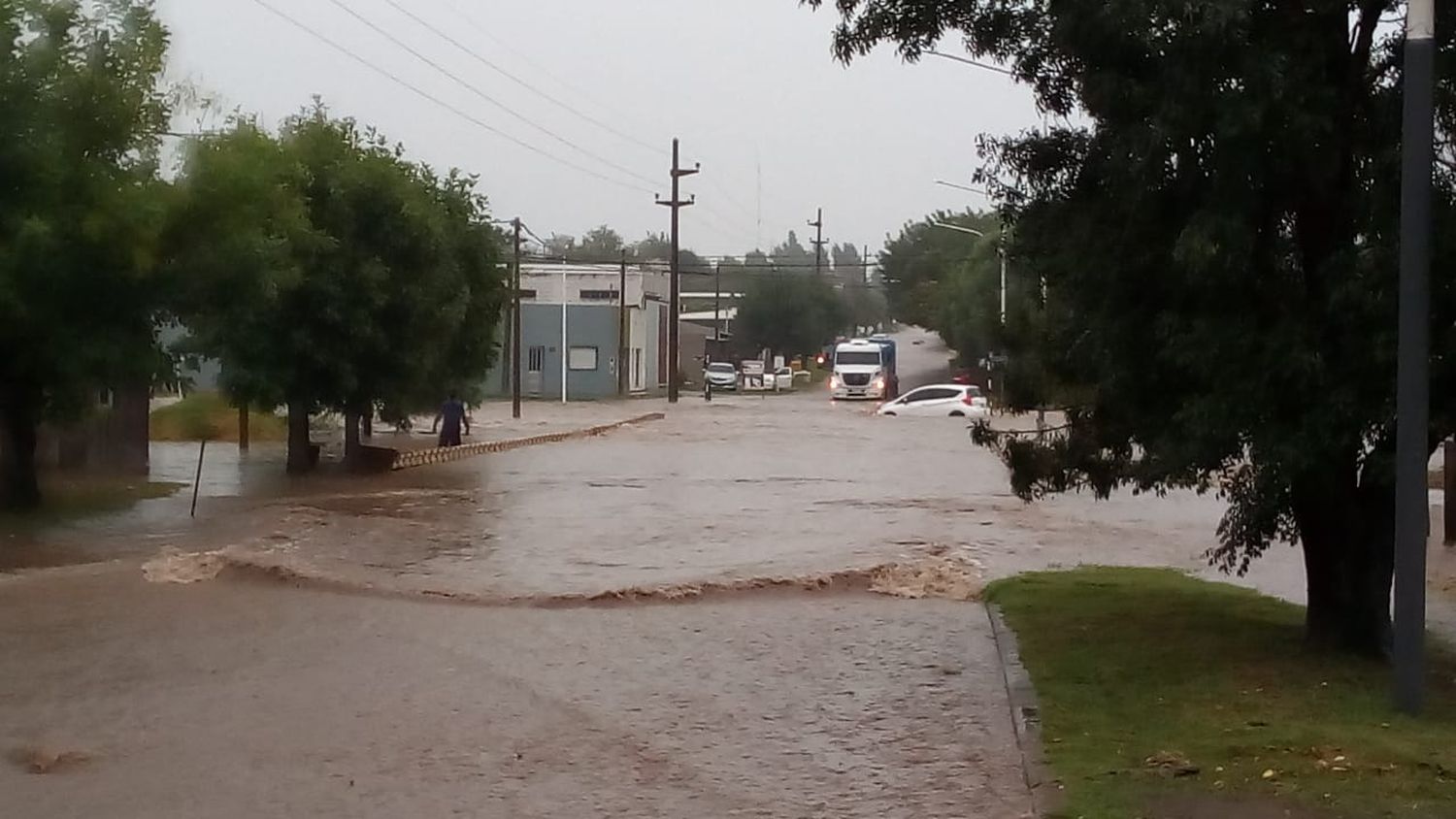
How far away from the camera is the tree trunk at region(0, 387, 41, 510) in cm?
2248

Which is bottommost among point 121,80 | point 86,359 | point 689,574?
point 689,574

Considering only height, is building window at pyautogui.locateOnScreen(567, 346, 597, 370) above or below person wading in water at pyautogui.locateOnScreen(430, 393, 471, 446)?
above

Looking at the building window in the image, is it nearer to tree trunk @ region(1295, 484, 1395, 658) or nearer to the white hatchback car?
the white hatchback car

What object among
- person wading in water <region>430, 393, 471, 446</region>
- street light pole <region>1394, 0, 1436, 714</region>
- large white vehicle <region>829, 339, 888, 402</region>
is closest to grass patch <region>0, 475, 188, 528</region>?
person wading in water <region>430, 393, 471, 446</region>

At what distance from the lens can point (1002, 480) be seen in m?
31.3

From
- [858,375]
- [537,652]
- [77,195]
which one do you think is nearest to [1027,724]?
[537,652]

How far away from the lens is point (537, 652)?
41.9 feet

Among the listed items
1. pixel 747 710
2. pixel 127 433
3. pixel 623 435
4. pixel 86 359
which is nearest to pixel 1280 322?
pixel 747 710

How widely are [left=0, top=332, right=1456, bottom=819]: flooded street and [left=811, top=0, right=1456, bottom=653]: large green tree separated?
7.10 feet

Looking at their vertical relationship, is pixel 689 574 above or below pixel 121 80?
below

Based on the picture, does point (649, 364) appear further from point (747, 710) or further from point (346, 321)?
point (747, 710)

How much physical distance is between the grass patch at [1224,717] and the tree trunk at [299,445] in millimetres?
19509

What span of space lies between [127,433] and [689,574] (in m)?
15.5

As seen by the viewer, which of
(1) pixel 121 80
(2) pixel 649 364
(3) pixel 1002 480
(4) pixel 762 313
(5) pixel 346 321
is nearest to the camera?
(1) pixel 121 80
